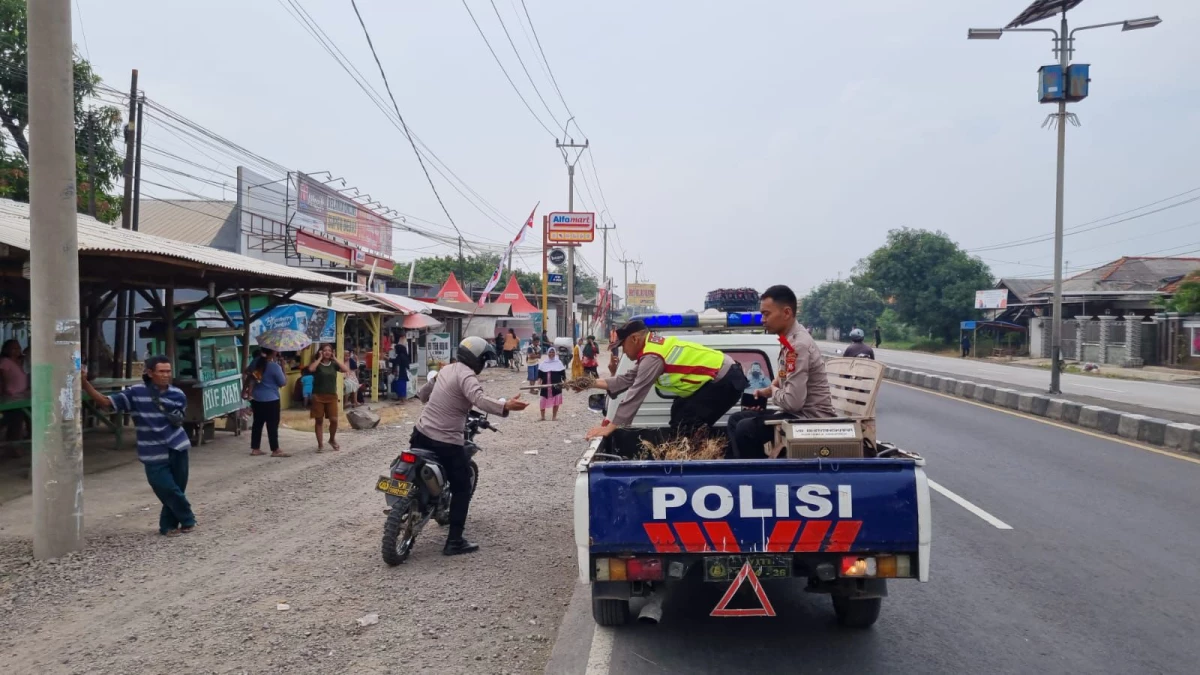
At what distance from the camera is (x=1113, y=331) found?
3875 cm

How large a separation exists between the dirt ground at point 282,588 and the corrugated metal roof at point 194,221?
2337 centimetres

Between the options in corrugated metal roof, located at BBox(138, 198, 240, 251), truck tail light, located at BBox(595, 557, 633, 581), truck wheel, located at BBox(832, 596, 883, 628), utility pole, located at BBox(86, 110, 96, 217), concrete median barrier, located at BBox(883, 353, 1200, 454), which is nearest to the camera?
truck tail light, located at BBox(595, 557, 633, 581)

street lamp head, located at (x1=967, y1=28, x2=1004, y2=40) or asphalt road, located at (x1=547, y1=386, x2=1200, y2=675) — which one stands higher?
street lamp head, located at (x1=967, y1=28, x2=1004, y2=40)

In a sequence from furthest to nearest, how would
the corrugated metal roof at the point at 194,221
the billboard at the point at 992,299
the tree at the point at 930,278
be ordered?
the tree at the point at 930,278 → the billboard at the point at 992,299 → the corrugated metal roof at the point at 194,221

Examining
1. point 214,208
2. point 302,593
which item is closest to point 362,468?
point 302,593

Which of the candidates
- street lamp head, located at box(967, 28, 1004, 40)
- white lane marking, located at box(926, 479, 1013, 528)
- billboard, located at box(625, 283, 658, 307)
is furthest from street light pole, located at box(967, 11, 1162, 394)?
billboard, located at box(625, 283, 658, 307)

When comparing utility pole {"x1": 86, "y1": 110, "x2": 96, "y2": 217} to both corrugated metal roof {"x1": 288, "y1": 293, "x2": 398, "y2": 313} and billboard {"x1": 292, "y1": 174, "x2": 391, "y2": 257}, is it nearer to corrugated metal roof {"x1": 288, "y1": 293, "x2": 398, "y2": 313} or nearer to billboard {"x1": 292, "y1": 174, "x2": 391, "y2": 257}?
corrugated metal roof {"x1": 288, "y1": 293, "x2": 398, "y2": 313}

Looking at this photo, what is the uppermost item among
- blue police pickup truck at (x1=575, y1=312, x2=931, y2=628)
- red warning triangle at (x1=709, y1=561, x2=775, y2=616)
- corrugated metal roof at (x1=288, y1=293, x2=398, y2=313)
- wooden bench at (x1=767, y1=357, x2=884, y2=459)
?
corrugated metal roof at (x1=288, y1=293, x2=398, y2=313)

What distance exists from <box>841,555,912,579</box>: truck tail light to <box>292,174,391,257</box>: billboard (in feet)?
102

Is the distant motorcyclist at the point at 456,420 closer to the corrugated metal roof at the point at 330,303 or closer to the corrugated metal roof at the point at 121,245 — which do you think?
the corrugated metal roof at the point at 121,245

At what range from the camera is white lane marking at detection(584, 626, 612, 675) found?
13.9 feet

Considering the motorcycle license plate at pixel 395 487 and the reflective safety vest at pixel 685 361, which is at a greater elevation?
the reflective safety vest at pixel 685 361

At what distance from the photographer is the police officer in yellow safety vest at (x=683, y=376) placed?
544cm

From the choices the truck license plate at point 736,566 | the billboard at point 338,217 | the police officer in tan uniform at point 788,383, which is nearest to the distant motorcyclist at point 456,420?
the police officer in tan uniform at point 788,383
